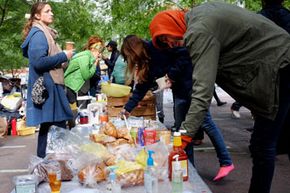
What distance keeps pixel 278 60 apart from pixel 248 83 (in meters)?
0.21

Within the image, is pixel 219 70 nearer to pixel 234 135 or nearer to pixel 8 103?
pixel 234 135

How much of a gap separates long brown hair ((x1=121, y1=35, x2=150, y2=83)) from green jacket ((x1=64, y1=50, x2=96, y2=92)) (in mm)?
3351

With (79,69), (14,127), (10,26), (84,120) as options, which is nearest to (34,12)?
(84,120)

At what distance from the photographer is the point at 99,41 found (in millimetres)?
7250

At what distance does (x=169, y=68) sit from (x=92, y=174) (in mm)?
1527

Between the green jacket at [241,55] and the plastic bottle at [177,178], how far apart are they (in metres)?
0.19

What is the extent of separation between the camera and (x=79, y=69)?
671 centimetres

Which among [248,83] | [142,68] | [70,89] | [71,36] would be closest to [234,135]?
[70,89]

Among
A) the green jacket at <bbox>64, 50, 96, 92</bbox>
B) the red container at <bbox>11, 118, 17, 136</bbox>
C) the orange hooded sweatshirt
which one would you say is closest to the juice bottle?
the orange hooded sweatshirt

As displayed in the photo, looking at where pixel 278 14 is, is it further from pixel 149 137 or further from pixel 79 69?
pixel 79 69

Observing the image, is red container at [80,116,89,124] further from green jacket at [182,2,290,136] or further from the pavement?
green jacket at [182,2,290,136]

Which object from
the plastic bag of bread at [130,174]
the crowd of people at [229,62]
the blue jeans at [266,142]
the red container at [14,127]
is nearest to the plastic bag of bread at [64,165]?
the plastic bag of bread at [130,174]

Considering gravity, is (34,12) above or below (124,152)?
above

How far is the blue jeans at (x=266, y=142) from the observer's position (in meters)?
2.52
